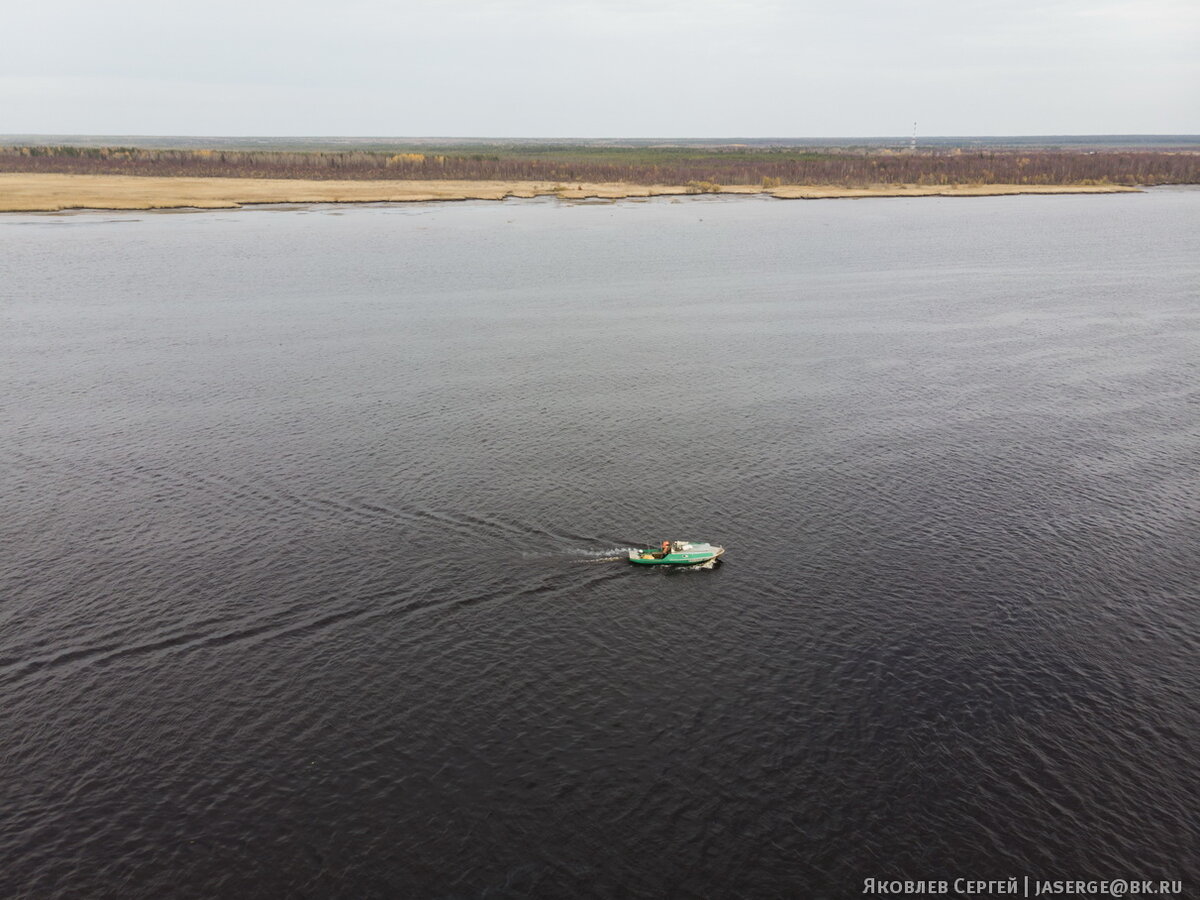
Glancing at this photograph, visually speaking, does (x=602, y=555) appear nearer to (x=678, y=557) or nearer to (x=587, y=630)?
(x=678, y=557)

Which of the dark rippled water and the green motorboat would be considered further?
the green motorboat

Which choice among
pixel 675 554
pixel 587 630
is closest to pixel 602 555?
pixel 675 554

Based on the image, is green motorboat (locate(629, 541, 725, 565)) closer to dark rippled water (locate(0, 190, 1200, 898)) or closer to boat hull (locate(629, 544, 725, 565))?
boat hull (locate(629, 544, 725, 565))

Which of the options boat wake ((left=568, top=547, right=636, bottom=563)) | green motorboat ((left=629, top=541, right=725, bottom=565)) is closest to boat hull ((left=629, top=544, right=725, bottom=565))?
green motorboat ((left=629, top=541, right=725, bottom=565))

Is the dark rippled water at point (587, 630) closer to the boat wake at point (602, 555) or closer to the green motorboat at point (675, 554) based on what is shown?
the boat wake at point (602, 555)

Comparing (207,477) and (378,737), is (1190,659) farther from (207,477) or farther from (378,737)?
(207,477)

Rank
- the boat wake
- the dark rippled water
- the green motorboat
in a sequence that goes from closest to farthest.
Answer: the dark rippled water
the green motorboat
the boat wake

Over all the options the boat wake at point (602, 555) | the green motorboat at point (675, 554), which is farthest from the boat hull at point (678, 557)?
the boat wake at point (602, 555)

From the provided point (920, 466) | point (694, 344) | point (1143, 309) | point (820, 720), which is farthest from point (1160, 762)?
point (1143, 309)
